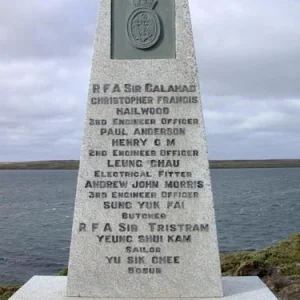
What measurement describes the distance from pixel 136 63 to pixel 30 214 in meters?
53.4

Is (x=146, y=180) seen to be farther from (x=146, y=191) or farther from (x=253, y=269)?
(x=253, y=269)

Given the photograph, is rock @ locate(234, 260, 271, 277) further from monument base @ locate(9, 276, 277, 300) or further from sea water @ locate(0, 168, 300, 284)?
sea water @ locate(0, 168, 300, 284)

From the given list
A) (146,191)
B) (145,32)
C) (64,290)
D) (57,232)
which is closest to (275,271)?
(146,191)

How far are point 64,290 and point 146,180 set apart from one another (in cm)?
156

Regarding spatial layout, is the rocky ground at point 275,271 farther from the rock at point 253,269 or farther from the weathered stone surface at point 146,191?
the weathered stone surface at point 146,191

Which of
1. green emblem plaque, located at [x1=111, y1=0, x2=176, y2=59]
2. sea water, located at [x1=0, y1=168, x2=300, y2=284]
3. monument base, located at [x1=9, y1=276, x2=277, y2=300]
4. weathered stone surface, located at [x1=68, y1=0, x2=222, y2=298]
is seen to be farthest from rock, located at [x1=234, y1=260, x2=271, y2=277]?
sea water, located at [x1=0, y1=168, x2=300, y2=284]

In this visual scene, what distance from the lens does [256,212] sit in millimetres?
55062

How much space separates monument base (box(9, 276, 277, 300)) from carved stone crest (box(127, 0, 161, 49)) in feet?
9.64

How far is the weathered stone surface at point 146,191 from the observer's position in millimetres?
6582

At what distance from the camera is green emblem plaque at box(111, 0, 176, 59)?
22.5 ft

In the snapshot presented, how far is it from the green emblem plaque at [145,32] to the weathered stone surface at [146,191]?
134 mm

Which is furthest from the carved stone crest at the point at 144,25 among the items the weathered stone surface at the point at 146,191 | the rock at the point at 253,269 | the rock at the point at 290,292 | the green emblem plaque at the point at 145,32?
the rock at the point at 253,269

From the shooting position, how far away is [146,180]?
667 cm

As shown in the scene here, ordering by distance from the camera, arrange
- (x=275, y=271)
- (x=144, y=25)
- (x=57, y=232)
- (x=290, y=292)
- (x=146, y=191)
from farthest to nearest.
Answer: (x=57, y=232) < (x=275, y=271) < (x=290, y=292) < (x=144, y=25) < (x=146, y=191)
